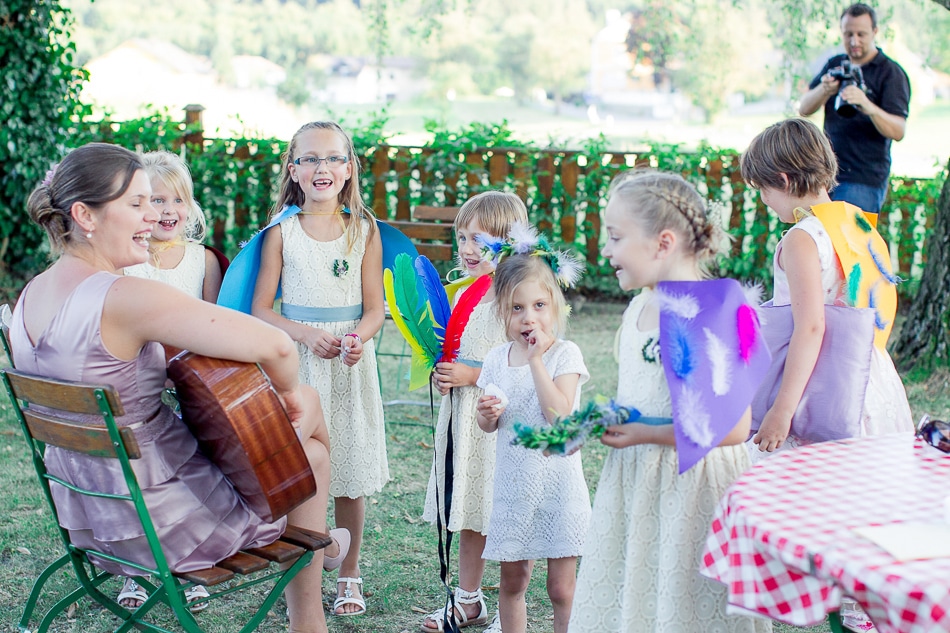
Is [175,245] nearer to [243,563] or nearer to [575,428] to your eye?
[243,563]

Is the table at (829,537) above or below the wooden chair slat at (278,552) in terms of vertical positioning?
above

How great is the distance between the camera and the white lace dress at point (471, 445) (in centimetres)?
316

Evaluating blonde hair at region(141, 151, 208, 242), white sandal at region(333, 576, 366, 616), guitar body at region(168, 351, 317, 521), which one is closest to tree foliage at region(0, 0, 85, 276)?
blonde hair at region(141, 151, 208, 242)

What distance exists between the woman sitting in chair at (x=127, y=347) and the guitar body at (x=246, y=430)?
1.8 inches

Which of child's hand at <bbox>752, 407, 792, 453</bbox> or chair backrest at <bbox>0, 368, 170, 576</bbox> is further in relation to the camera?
child's hand at <bbox>752, 407, 792, 453</bbox>

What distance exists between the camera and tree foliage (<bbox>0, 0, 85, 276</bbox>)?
7.77 m

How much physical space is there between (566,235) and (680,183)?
19.6ft

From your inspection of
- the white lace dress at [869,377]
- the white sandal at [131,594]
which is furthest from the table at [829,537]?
the white sandal at [131,594]

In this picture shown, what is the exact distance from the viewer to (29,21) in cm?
779

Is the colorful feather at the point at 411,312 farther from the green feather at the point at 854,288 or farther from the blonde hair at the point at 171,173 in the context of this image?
the green feather at the point at 854,288

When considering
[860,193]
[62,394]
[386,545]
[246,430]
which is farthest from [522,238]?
[860,193]

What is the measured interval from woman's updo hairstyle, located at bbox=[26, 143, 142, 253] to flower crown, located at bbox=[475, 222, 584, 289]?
3.49 feet

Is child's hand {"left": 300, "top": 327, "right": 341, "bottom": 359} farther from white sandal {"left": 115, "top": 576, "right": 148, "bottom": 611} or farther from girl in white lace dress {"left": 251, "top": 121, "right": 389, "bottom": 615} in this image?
white sandal {"left": 115, "top": 576, "right": 148, "bottom": 611}

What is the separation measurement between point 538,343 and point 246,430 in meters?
0.82
